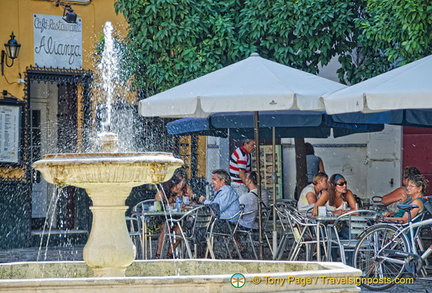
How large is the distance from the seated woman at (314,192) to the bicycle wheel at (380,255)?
1.48m

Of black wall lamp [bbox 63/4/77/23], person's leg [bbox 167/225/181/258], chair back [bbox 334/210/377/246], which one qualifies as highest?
black wall lamp [bbox 63/4/77/23]

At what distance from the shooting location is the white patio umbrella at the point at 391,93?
28.6ft

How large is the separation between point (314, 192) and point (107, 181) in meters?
4.91

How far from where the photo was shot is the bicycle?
30.1 feet

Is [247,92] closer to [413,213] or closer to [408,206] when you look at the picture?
[408,206]

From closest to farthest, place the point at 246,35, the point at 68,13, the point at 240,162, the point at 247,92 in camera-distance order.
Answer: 1. the point at 247,92
2. the point at 246,35
3. the point at 240,162
4. the point at 68,13

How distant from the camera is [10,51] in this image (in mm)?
14367

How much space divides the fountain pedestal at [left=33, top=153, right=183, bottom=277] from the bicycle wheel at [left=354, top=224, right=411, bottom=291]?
10.9 ft

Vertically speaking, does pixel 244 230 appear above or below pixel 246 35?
below

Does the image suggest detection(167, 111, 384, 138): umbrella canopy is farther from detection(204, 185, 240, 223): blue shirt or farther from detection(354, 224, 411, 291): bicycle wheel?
detection(354, 224, 411, 291): bicycle wheel

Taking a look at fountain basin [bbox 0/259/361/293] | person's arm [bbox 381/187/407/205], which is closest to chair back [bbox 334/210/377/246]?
person's arm [bbox 381/187/407/205]

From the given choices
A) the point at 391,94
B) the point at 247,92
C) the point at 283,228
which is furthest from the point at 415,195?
the point at 247,92

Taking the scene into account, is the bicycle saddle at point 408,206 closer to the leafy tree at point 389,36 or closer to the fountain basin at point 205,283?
the leafy tree at point 389,36

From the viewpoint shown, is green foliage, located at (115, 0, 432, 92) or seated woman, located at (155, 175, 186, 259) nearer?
seated woman, located at (155, 175, 186, 259)
